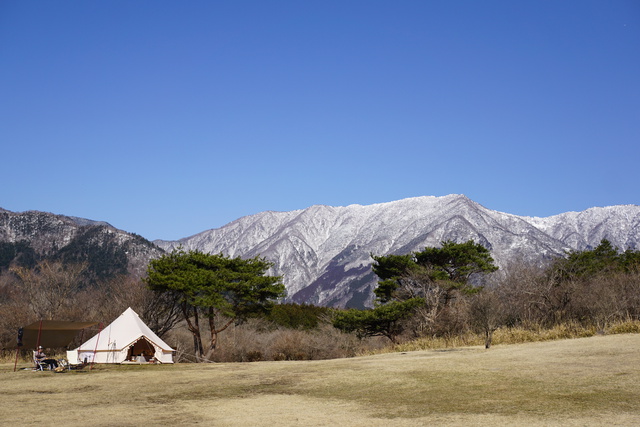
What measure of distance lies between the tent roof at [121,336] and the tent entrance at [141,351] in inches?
21.6

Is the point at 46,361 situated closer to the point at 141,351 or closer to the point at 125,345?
the point at 125,345

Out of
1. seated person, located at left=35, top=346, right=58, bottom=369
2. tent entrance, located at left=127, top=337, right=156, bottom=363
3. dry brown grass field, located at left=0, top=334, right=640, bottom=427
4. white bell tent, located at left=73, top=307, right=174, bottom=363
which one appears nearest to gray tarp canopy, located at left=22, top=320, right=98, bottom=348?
seated person, located at left=35, top=346, right=58, bottom=369

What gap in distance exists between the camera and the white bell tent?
92.8ft

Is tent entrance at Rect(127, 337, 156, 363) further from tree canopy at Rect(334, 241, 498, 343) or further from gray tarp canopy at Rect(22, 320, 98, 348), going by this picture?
tree canopy at Rect(334, 241, 498, 343)

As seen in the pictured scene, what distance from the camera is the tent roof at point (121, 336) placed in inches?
1121

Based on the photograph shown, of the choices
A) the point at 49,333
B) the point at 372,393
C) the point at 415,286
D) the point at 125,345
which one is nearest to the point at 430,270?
the point at 415,286

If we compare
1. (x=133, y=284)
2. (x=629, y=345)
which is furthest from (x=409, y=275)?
(x=629, y=345)

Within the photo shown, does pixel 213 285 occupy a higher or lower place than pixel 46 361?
higher

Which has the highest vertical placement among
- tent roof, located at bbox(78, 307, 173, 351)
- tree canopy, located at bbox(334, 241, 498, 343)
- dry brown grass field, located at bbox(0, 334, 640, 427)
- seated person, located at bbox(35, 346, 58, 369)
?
tree canopy, located at bbox(334, 241, 498, 343)

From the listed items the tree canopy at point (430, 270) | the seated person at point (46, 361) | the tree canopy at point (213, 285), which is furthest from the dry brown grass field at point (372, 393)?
the tree canopy at point (430, 270)

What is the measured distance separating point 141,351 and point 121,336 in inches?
84.4

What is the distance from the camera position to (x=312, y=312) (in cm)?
7588

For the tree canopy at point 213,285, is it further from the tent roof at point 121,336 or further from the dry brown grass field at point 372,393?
the dry brown grass field at point 372,393

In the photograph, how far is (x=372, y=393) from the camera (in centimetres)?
1477
